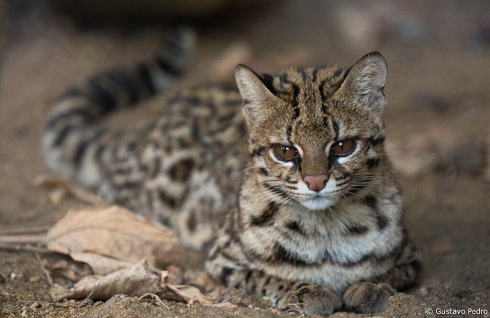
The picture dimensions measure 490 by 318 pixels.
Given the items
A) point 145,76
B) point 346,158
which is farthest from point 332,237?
point 145,76

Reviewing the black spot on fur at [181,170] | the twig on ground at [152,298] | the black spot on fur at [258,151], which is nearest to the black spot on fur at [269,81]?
the black spot on fur at [258,151]

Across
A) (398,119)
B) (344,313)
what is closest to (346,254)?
(344,313)

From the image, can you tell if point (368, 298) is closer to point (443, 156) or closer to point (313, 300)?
point (313, 300)

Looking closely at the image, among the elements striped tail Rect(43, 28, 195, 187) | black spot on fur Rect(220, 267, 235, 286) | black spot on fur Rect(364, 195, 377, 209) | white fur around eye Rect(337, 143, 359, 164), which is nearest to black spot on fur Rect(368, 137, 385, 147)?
white fur around eye Rect(337, 143, 359, 164)

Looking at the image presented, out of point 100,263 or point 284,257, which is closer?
point 284,257

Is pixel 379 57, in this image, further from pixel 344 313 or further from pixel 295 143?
pixel 344 313

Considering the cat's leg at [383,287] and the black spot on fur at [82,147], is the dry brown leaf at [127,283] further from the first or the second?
the black spot on fur at [82,147]

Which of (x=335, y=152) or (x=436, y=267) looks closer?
(x=335, y=152)
